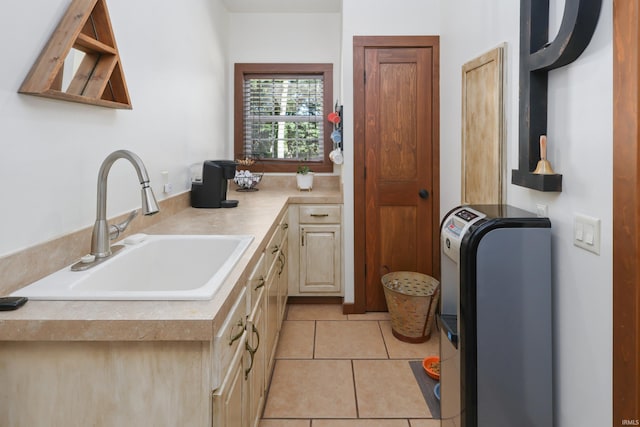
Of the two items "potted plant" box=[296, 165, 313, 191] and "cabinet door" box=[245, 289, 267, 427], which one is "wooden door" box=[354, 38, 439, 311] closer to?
"potted plant" box=[296, 165, 313, 191]

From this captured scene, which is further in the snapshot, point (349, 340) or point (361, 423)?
point (349, 340)

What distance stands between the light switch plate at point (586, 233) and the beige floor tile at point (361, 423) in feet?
3.73

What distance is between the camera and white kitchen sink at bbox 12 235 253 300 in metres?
1.15

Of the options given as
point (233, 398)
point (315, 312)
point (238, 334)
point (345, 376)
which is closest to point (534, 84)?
point (238, 334)

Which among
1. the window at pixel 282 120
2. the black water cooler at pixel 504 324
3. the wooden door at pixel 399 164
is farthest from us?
the window at pixel 282 120

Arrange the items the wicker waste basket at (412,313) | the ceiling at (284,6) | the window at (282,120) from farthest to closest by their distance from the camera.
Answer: the window at (282,120) → the ceiling at (284,6) → the wicker waste basket at (412,313)

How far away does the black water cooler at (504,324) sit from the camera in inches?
55.5

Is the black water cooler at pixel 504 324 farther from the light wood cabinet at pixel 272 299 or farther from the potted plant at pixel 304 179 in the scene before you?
the potted plant at pixel 304 179

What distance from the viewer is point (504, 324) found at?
142cm

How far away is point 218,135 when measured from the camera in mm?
3578

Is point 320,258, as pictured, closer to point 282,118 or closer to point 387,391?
point 387,391

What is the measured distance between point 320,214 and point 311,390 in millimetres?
1493

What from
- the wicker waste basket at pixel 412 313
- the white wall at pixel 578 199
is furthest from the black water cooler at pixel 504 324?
the wicker waste basket at pixel 412 313

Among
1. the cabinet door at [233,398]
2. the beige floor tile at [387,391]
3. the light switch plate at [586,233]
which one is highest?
the light switch plate at [586,233]
